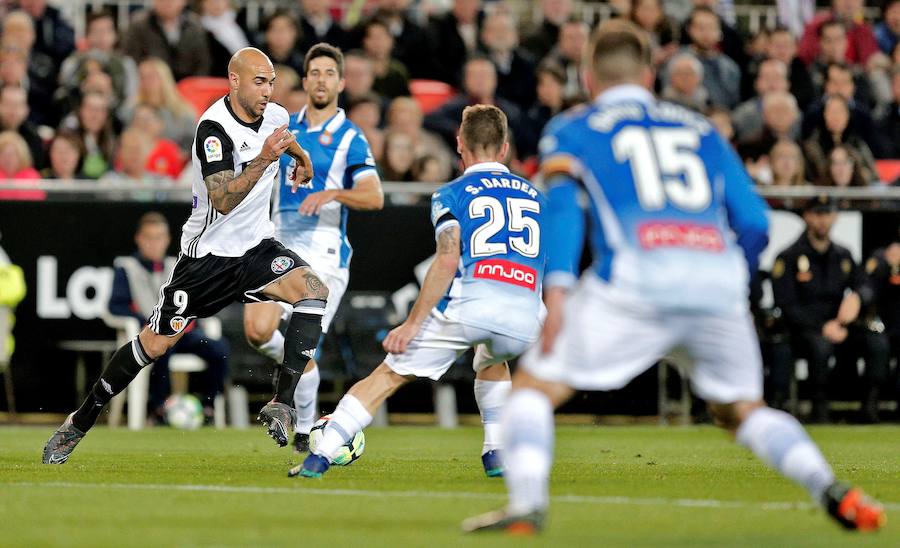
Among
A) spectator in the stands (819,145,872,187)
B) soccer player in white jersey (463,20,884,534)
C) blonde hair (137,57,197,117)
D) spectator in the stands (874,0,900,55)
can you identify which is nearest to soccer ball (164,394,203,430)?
blonde hair (137,57,197,117)

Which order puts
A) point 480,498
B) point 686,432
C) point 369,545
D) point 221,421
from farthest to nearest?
point 221,421 → point 686,432 → point 480,498 → point 369,545

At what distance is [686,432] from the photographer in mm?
15109

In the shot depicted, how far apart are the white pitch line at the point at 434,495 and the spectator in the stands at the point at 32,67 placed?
10.0 meters

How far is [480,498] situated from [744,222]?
7.63ft

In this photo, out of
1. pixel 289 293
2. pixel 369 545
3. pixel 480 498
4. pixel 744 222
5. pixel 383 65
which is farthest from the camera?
pixel 383 65

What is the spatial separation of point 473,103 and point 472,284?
945 cm

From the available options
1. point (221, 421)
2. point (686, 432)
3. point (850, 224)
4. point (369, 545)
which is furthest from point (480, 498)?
point (850, 224)

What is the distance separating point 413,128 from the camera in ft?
56.4

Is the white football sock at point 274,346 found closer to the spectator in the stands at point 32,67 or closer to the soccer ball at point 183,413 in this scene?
the soccer ball at point 183,413

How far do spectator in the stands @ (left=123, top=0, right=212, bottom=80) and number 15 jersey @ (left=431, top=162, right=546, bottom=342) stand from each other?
10.2 m

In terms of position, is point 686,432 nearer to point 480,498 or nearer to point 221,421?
point 221,421

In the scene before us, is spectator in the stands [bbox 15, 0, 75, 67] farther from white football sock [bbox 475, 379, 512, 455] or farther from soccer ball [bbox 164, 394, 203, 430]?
white football sock [bbox 475, 379, 512, 455]

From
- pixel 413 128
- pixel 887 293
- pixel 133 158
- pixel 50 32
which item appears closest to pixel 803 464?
pixel 887 293

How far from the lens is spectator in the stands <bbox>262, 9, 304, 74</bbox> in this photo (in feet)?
59.5
